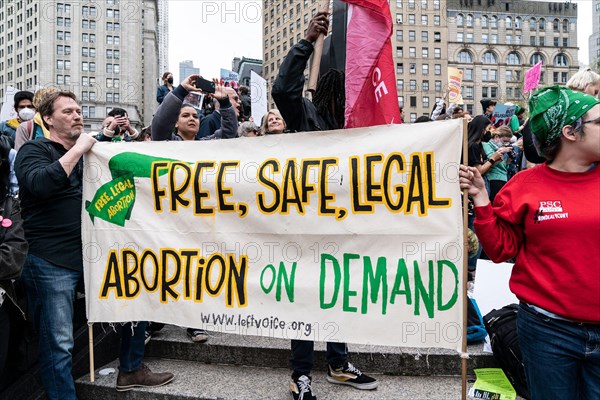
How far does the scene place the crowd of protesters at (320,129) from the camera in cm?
202

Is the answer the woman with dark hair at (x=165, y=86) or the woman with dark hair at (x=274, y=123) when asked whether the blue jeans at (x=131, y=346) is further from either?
the woman with dark hair at (x=165, y=86)

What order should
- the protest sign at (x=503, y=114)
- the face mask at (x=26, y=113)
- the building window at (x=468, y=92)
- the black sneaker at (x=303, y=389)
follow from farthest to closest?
the building window at (x=468, y=92)
the protest sign at (x=503, y=114)
the face mask at (x=26, y=113)
the black sneaker at (x=303, y=389)

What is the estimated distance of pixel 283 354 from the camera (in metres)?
3.88

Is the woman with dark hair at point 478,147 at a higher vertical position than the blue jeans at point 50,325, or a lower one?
higher

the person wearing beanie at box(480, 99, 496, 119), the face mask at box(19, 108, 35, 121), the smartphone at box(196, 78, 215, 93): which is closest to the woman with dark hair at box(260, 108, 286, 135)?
the smartphone at box(196, 78, 215, 93)

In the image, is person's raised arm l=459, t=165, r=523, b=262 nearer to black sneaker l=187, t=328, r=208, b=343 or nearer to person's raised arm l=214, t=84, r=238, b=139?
black sneaker l=187, t=328, r=208, b=343

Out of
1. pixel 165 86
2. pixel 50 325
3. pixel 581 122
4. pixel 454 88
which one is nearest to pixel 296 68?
pixel 581 122

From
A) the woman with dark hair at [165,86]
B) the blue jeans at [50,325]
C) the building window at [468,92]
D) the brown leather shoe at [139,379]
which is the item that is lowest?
the brown leather shoe at [139,379]

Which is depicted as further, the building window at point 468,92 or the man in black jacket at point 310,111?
the building window at point 468,92

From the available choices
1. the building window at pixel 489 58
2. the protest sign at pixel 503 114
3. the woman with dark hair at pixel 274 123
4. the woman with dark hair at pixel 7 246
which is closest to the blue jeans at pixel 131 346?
the woman with dark hair at pixel 7 246

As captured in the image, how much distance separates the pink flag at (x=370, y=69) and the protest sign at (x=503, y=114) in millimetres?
7023

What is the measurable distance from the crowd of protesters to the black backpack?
46 cm

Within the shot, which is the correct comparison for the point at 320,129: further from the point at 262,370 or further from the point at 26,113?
the point at 26,113

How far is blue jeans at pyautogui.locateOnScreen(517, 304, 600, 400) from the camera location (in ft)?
6.57
